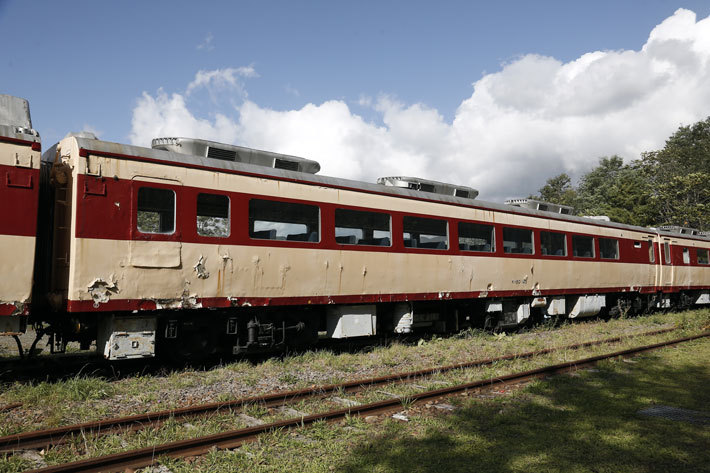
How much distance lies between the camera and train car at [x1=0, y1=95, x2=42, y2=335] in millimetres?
6652

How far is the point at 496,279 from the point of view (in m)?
12.8

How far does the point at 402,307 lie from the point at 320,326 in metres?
1.91

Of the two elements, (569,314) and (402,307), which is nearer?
(402,307)

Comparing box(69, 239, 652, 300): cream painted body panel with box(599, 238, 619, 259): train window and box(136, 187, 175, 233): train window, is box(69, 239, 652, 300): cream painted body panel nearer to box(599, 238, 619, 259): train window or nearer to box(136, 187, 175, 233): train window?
box(136, 187, 175, 233): train window

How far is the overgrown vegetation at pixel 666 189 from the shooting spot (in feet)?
134

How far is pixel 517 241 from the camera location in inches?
531

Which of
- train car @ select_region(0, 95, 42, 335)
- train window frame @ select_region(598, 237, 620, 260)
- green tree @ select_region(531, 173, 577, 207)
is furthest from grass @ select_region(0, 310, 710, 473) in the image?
green tree @ select_region(531, 173, 577, 207)

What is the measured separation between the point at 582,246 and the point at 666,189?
32625 millimetres

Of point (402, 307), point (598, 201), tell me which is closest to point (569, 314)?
point (402, 307)

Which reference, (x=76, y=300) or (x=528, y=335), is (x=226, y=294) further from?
(x=528, y=335)

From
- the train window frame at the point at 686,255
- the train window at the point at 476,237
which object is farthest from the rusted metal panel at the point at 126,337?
the train window frame at the point at 686,255

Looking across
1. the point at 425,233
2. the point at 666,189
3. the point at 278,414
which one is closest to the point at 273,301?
the point at 278,414

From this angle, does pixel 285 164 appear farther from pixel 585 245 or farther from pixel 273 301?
pixel 585 245

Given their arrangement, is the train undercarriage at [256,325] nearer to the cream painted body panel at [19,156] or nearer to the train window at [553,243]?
the train window at [553,243]
